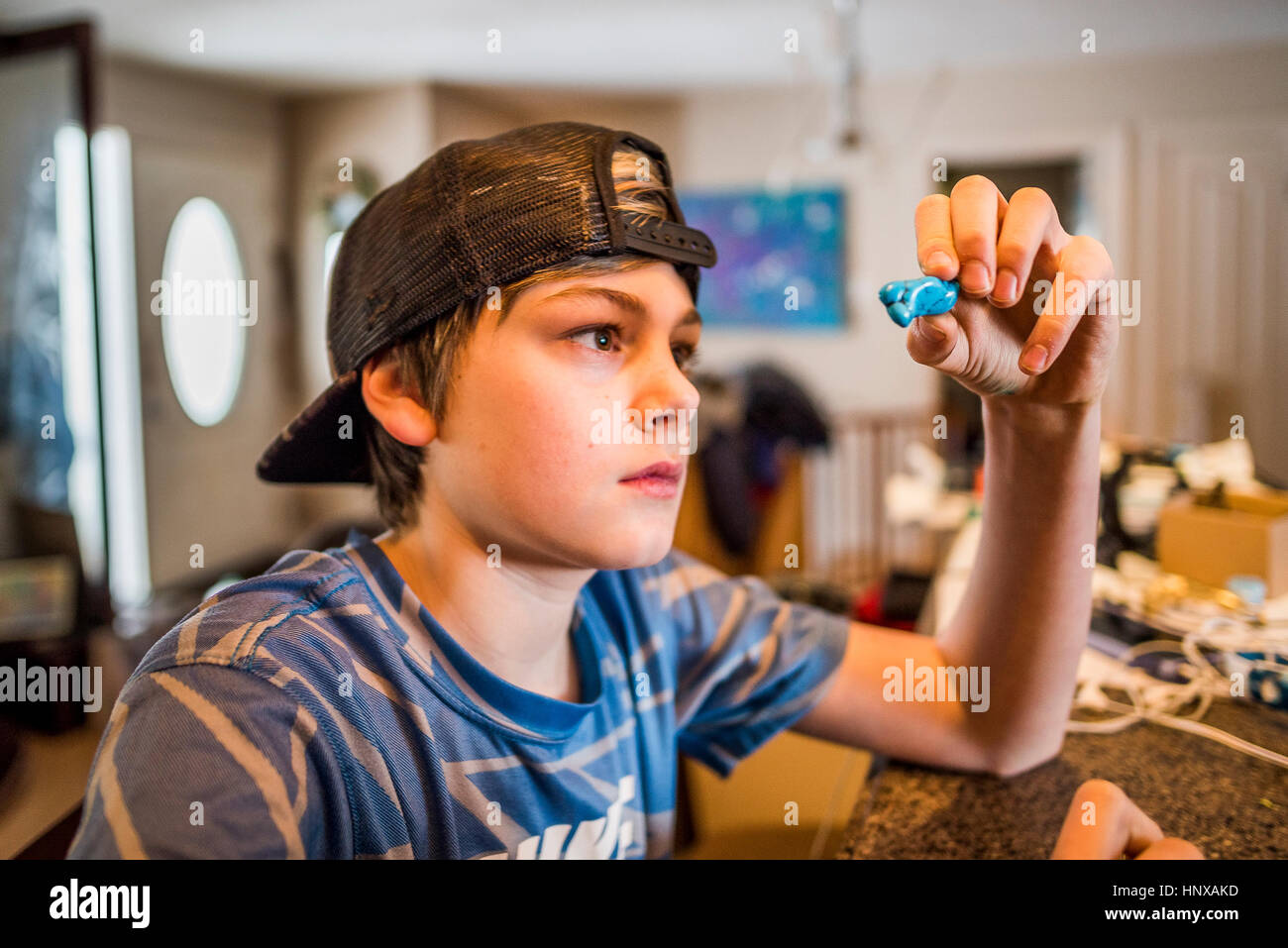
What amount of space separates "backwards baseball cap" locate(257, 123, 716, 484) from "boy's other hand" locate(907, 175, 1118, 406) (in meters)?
0.21

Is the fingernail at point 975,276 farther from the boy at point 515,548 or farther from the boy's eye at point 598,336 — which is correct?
the boy's eye at point 598,336

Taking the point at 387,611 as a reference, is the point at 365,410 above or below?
above

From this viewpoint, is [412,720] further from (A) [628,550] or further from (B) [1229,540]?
(B) [1229,540]

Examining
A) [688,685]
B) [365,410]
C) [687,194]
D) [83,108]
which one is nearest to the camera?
[365,410]

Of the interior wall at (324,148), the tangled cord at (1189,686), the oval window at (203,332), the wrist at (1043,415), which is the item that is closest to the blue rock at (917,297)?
the wrist at (1043,415)

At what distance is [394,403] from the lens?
71 cm

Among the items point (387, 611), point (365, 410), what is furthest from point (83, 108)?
point (387, 611)

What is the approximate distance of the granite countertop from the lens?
0.67 metres

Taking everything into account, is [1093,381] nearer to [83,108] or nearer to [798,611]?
[798,611]

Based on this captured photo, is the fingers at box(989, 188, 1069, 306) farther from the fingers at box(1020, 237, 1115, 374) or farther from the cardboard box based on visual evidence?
the cardboard box

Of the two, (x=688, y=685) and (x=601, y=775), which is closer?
(x=601, y=775)

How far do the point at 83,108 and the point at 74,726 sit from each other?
104 inches

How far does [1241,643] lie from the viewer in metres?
0.93

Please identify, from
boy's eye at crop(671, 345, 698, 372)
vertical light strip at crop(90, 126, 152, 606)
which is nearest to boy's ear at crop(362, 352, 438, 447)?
boy's eye at crop(671, 345, 698, 372)
